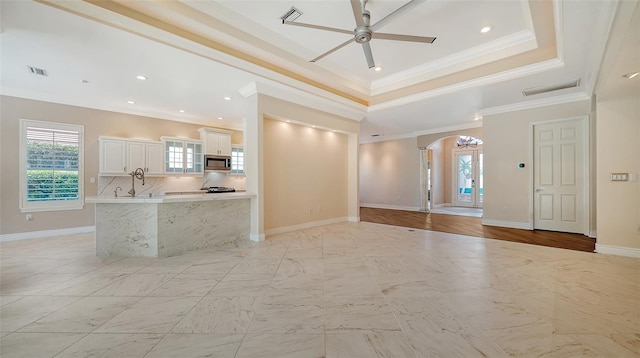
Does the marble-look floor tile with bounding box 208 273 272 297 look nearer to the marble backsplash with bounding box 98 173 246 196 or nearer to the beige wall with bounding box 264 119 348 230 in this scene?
the beige wall with bounding box 264 119 348 230

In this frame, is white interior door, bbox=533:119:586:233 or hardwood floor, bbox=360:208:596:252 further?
white interior door, bbox=533:119:586:233

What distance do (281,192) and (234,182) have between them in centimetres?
322

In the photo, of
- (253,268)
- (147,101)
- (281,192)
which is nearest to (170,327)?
(253,268)

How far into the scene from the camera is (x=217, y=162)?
7.09 meters

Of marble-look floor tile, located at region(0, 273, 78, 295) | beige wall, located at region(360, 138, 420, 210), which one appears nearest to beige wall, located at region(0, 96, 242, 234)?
marble-look floor tile, located at region(0, 273, 78, 295)

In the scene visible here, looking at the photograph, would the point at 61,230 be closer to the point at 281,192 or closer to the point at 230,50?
the point at 281,192

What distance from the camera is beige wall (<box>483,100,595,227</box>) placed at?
5609 mm

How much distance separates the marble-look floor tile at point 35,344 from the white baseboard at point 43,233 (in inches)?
187

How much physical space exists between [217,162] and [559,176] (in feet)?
27.8

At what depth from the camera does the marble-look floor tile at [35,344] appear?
161 cm

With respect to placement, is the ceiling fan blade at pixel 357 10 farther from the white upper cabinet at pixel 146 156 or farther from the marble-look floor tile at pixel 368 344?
the white upper cabinet at pixel 146 156

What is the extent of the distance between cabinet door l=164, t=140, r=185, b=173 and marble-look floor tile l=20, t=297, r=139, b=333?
463 cm

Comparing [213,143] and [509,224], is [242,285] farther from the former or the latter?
[509,224]

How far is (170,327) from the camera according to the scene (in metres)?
1.90
